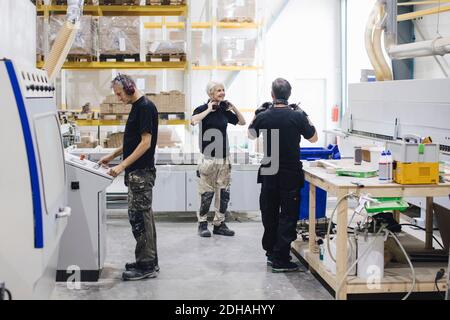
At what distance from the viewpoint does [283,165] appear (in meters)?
5.25

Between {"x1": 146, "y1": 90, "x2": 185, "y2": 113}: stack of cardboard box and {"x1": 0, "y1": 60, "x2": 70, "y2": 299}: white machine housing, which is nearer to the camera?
{"x1": 0, "y1": 60, "x2": 70, "y2": 299}: white machine housing

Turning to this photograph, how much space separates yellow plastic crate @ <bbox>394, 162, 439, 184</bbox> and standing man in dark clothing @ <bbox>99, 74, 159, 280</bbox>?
2.05 metres

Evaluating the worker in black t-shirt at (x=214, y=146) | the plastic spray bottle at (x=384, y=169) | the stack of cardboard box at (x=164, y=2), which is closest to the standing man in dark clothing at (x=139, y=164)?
the worker in black t-shirt at (x=214, y=146)

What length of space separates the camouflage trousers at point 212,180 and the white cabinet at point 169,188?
0.79 m

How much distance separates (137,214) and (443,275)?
254 cm

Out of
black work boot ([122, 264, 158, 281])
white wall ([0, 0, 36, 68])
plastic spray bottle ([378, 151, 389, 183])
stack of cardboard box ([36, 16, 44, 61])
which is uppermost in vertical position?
stack of cardboard box ([36, 16, 44, 61])

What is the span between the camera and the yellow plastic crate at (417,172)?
4305 millimetres

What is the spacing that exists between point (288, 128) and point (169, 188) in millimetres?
2893

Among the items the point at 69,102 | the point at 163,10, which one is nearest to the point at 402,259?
the point at 163,10

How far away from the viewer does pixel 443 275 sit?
456 cm

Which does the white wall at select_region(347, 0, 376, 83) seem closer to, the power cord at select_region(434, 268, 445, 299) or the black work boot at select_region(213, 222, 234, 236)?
the black work boot at select_region(213, 222, 234, 236)

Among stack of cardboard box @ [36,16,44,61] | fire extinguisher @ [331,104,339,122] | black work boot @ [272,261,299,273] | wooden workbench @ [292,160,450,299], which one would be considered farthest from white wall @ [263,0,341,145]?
wooden workbench @ [292,160,450,299]

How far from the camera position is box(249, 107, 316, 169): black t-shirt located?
5.24 metres

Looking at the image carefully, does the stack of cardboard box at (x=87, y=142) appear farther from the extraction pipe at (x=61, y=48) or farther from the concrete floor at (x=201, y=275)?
the extraction pipe at (x=61, y=48)
